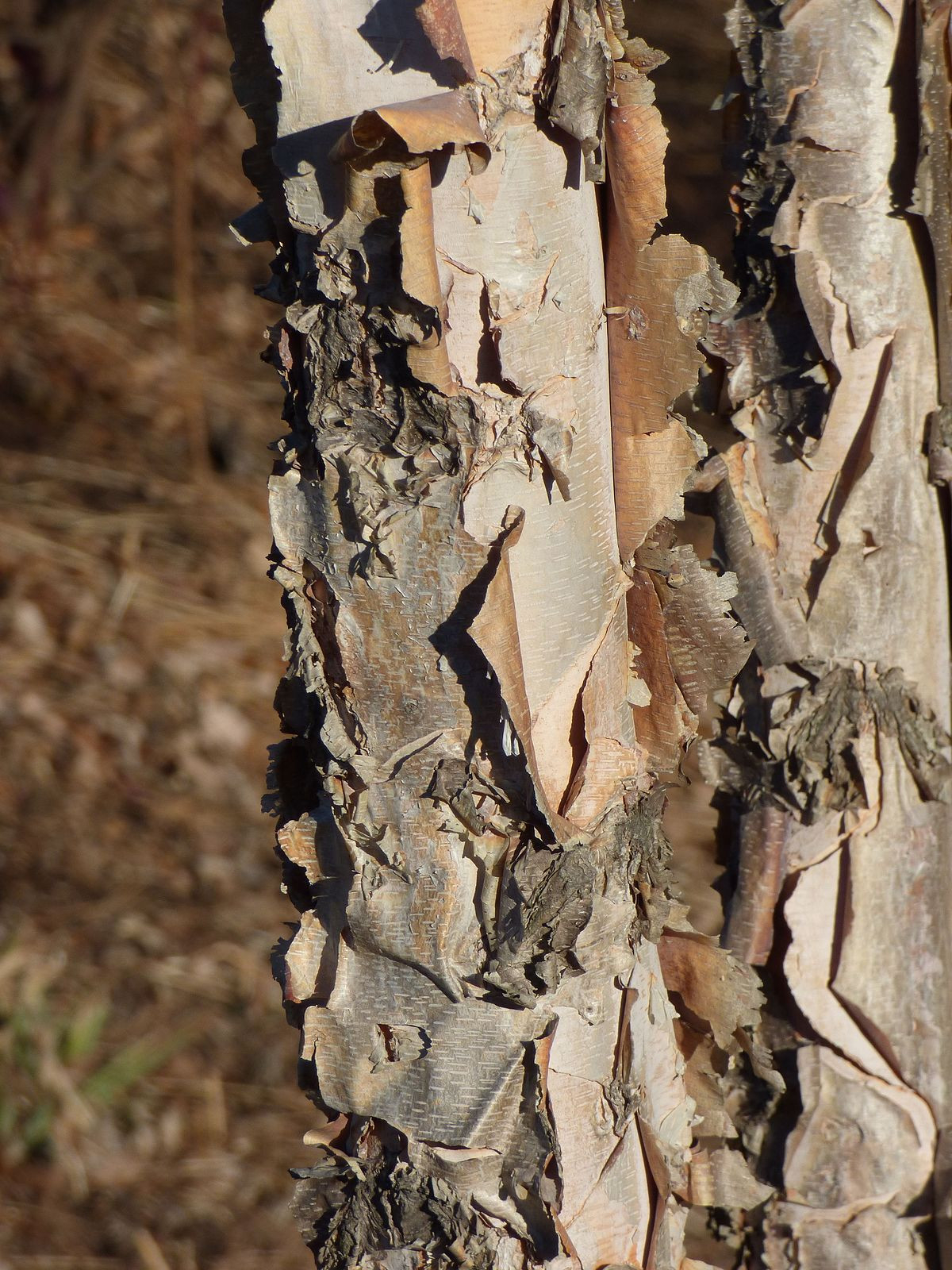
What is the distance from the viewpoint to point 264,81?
1.75 ft

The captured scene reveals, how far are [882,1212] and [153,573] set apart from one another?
7.24ft

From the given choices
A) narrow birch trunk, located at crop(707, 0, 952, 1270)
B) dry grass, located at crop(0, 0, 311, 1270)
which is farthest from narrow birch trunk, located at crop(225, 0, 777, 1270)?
dry grass, located at crop(0, 0, 311, 1270)

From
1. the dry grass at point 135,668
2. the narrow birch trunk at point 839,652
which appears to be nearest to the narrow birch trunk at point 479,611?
the narrow birch trunk at point 839,652

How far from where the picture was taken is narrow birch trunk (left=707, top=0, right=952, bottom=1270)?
78 centimetres

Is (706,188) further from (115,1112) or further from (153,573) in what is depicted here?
(115,1112)

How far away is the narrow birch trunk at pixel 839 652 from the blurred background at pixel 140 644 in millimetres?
1537

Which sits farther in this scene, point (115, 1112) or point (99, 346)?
point (99, 346)

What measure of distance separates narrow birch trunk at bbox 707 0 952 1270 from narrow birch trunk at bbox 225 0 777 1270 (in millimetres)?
194

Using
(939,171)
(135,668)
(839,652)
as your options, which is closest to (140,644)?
(135,668)

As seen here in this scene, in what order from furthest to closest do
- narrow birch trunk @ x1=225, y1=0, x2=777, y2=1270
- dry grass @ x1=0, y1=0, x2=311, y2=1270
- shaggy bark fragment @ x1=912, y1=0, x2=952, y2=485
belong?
dry grass @ x1=0, y1=0, x2=311, y2=1270, shaggy bark fragment @ x1=912, y1=0, x2=952, y2=485, narrow birch trunk @ x1=225, y1=0, x2=777, y2=1270

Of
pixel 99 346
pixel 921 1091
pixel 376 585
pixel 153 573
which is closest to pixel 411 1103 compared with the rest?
pixel 376 585

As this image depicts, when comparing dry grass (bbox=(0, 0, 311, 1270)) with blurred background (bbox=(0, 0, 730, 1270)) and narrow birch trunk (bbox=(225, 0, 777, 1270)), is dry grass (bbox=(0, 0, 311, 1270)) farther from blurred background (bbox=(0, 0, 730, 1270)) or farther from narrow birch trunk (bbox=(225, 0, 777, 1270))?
narrow birch trunk (bbox=(225, 0, 777, 1270))

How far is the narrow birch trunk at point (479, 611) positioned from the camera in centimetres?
52

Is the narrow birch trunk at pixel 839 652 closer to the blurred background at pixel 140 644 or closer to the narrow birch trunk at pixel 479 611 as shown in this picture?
the narrow birch trunk at pixel 479 611
